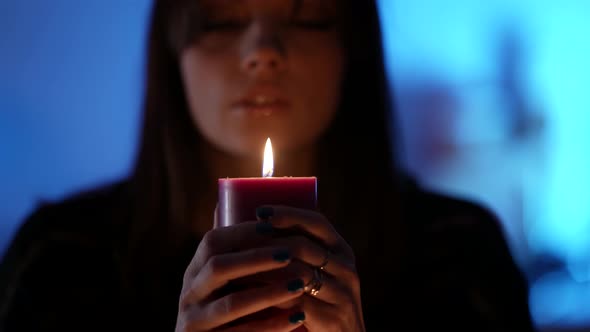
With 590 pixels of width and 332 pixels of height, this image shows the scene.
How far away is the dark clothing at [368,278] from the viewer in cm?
92

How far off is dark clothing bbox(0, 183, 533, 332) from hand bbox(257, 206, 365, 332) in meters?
0.46

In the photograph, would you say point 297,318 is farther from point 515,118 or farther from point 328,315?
point 515,118

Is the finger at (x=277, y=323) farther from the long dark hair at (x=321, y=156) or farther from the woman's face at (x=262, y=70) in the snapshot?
the long dark hair at (x=321, y=156)

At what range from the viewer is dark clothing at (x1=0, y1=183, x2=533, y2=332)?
36.3 inches

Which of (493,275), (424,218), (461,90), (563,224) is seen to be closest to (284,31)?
(424,218)

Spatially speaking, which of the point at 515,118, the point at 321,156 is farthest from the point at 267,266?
the point at 515,118

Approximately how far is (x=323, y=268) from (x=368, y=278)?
530 millimetres

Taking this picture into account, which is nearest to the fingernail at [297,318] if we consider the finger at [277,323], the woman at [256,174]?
the finger at [277,323]

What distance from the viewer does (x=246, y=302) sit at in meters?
0.45

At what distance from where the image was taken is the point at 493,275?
981 millimetres

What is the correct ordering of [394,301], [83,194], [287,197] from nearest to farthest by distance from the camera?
1. [287,197]
2. [394,301]
3. [83,194]

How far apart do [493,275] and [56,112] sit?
960mm

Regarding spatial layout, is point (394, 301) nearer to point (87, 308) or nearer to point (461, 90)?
point (87, 308)

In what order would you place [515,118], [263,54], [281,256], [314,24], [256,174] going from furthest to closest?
[515,118] → [256,174] → [314,24] → [263,54] → [281,256]
